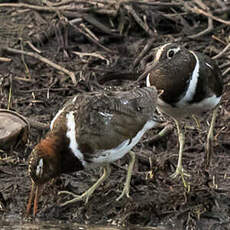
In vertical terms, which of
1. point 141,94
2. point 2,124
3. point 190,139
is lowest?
point 190,139

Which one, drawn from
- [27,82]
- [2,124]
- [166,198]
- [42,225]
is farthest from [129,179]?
[27,82]

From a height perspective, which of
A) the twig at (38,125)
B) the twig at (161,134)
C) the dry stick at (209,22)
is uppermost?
the dry stick at (209,22)

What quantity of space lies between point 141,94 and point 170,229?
1.26 m

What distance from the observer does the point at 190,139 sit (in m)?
8.34

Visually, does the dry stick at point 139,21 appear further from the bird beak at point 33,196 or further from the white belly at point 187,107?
the bird beak at point 33,196

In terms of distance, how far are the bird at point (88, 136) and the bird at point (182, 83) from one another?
13.8 inches

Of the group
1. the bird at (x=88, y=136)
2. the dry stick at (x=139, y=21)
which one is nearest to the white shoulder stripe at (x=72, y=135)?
the bird at (x=88, y=136)

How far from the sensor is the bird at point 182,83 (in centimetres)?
731

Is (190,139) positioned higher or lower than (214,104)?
lower

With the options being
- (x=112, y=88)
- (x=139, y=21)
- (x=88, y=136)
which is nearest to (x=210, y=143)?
(x=112, y=88)

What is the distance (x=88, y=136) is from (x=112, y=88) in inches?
68.2

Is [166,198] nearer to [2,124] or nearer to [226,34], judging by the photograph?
[2,124]

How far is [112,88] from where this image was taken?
8.30 m

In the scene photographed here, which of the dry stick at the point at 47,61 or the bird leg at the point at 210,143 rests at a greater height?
the bird leg at the point at 210,143
